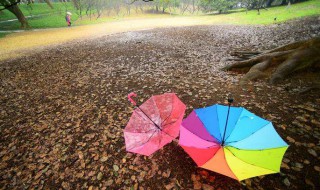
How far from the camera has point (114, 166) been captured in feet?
11.6

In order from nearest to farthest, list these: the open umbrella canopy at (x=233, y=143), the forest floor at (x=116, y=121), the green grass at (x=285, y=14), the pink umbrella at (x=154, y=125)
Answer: the open umbrella canopy at (x=233, y=143)
the pink umbrella at (x=154, y=125)
the forest floor at (x=116, y=121)
the green grass at (x=285, y=14)

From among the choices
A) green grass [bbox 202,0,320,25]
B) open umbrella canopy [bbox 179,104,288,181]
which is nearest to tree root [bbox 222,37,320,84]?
open umbrella canopy [bbox 179,104,288,181]

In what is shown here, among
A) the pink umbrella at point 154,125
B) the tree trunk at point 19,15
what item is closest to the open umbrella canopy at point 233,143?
the pink umbrella at point 154,125

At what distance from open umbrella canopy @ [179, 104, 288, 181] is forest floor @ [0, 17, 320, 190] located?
84 centimetres

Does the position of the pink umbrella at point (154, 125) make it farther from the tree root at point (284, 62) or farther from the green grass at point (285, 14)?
the green grass at point (285, 14)

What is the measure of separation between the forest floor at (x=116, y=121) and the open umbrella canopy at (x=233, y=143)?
84 cm

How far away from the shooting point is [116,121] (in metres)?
4.86

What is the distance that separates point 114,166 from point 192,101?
9.53ft

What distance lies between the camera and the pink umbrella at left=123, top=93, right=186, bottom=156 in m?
2.93

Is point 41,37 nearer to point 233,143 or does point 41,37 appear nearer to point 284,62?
point 284,62

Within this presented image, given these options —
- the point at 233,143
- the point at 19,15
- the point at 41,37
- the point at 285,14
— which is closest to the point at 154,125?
the point at 233,143

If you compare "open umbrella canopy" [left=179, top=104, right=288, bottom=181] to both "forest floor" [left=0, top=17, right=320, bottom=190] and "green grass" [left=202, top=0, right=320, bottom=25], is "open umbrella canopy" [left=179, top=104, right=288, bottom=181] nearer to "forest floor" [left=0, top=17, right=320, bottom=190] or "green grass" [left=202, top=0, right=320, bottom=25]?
"forest floor" [left=0, top=17, right=320, bottom=190]

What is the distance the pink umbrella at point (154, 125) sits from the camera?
2.93 metres

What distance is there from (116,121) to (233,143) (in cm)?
323
